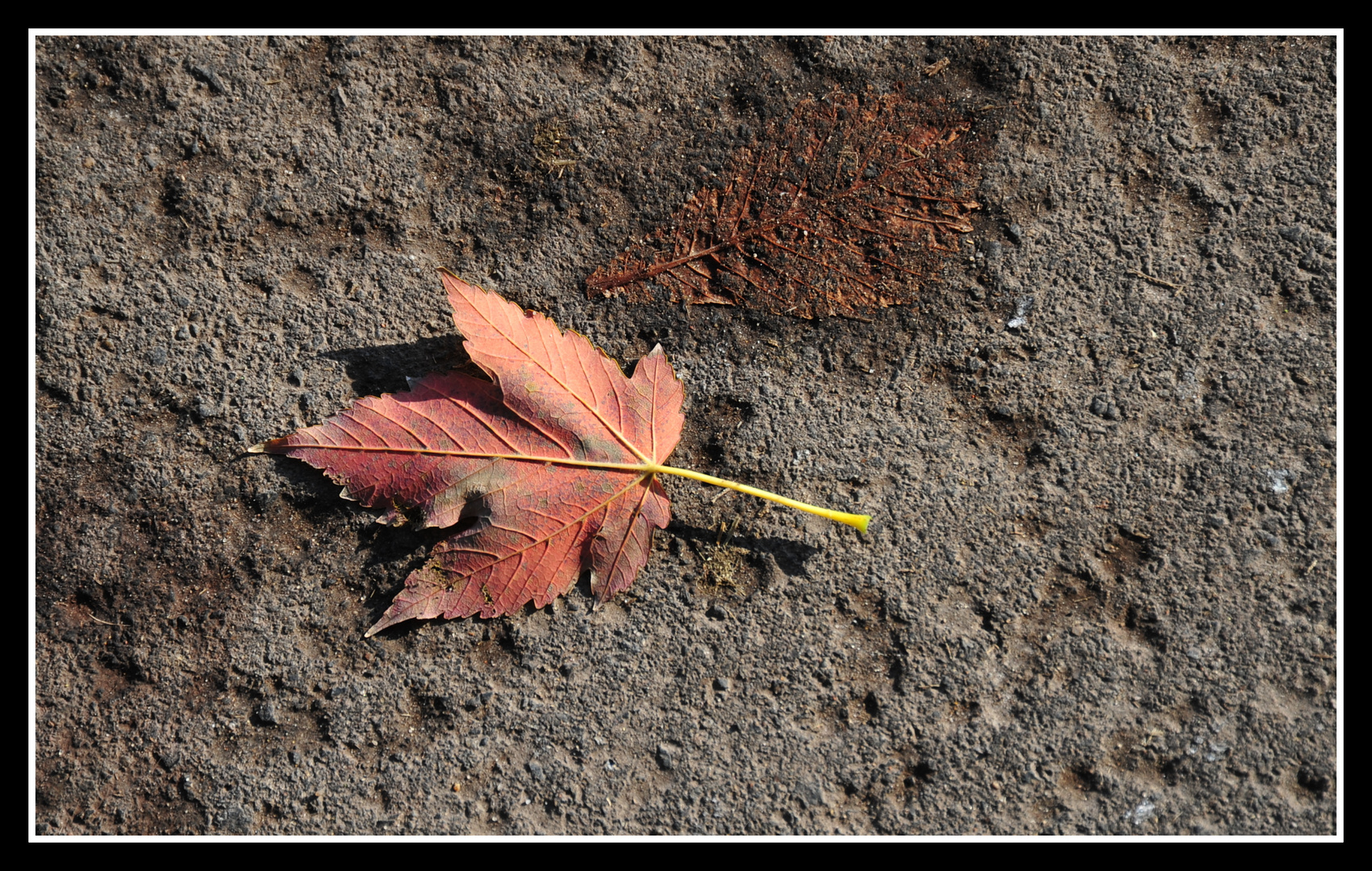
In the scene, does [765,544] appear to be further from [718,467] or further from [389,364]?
[389,364]

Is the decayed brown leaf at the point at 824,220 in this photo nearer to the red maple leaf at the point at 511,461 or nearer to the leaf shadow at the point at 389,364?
the red maple leaf at the point at 511,461

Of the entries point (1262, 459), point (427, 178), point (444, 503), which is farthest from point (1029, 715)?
point (427, 178)

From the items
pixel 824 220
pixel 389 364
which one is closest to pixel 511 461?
pixel 389 364

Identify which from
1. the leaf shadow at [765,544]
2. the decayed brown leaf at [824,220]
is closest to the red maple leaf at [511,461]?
the leaf shadow at [765,544]

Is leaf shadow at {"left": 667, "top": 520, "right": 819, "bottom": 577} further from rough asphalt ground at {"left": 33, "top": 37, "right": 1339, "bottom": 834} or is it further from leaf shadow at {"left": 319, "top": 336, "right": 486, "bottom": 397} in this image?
leaf shadow at {"left": 319, "top": 336, "right": 486, "bottom": 397}

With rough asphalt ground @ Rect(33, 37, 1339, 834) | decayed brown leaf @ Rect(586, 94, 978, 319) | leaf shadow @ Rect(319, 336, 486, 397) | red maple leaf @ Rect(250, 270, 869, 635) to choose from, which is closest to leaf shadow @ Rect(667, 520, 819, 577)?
rough asphalt ground @ Rect(33, 37, 1339, 834)
